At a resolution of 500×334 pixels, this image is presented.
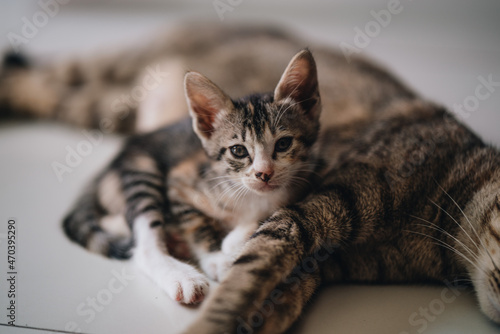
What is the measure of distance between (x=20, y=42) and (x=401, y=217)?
2308 mm

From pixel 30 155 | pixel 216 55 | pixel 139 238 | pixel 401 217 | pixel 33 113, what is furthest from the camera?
pixel 33 113

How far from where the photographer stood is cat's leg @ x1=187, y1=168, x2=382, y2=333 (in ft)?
3.39

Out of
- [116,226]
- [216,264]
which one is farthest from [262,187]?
[116,226]

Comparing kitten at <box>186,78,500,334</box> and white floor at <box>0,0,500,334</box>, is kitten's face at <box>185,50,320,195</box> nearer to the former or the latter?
kitten at <box>186,78,500,334</box>

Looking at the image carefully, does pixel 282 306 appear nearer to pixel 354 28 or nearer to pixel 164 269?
pixel 164 269

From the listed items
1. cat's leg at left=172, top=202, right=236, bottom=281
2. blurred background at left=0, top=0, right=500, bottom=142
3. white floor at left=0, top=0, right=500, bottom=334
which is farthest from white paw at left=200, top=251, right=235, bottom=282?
blurred background at left=0, top=0, right=500, bottom=142

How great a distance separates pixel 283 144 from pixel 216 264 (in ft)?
1.45

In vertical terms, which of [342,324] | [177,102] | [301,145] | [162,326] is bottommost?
[162,326]

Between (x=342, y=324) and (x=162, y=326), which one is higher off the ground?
(x=342, y=324)

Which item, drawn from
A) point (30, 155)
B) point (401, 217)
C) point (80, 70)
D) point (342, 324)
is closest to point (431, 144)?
point (401, 217)

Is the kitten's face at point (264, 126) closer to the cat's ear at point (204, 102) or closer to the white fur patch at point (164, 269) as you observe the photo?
the cat's ear at point (204, 102)

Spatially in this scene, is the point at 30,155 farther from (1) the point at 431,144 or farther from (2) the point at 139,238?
(1) the point at 431,144

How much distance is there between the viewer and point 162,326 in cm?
116

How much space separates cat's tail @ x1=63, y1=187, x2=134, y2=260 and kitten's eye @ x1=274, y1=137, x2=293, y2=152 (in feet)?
2.04
